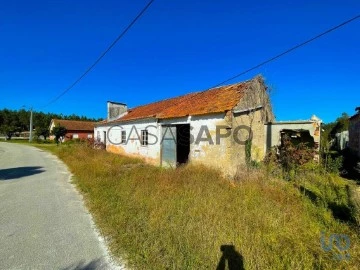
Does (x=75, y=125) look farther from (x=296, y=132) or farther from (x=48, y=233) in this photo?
(x=48, y=233)

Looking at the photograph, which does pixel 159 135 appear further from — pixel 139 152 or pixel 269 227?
pixel 269 227

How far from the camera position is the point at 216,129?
10.3 metres

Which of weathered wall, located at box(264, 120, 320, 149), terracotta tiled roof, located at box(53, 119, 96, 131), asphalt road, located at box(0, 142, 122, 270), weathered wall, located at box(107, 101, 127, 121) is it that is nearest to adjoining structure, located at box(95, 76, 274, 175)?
weathered wall, located at box(264, 120, 320, 149)

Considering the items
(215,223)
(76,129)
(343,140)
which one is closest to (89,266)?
(215,223)

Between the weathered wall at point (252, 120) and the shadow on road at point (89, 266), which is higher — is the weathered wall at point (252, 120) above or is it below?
above

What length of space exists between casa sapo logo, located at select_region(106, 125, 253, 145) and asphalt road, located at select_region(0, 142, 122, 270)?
573 cm

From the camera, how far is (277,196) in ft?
20.0

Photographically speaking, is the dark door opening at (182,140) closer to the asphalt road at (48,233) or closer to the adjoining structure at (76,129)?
the asphalt road at (48,233)

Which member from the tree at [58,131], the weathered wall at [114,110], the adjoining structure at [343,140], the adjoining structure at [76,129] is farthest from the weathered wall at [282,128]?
the adjoining structure at [76,129]

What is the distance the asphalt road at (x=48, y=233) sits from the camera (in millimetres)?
3438

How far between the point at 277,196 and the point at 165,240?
3.42 m

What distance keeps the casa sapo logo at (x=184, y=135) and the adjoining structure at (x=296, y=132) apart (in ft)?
4.86

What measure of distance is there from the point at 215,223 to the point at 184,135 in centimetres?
954

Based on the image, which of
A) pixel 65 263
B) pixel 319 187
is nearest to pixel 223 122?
pixel 319 187
